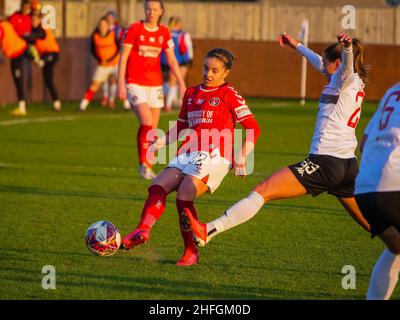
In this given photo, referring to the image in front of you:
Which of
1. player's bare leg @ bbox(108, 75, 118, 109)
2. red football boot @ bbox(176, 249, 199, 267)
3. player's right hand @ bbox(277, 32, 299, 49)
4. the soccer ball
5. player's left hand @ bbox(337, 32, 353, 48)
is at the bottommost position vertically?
player's bare leg @ bbox(108, 75, 118, 109)

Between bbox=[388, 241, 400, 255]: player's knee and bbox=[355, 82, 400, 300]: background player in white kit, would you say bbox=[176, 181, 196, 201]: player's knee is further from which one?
bbox=[388, 241, 400, 255]: player's knee

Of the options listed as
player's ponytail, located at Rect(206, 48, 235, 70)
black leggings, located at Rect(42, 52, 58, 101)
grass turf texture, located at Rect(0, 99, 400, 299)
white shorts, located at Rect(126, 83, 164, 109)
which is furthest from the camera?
black leggings, located at Rect(42, 52, 58, 101)

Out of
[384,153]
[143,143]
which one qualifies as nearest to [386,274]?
[384,153]

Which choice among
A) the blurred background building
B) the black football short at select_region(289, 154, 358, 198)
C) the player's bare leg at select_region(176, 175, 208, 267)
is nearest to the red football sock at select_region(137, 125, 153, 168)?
the player's bare leg at select_region(176, 175, 208, 267)

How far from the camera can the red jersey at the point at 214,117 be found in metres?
8.40

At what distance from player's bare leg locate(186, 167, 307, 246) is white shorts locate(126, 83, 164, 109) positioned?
559cm

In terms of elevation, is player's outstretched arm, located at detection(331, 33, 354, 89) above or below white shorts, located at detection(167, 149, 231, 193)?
above

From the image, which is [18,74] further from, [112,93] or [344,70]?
[344,70]

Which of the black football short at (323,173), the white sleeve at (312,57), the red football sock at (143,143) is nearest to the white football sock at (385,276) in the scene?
the black football short at (323,173)

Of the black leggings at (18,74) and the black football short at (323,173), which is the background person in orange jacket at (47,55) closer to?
the black leggings at (18,74)

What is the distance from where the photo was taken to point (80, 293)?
23.7 ft

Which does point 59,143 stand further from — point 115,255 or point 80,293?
point 80,293

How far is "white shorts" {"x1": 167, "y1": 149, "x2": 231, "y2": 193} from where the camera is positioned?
8328mm

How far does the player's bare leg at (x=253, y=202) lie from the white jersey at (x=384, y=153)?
1.78m
